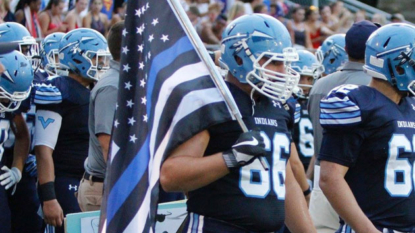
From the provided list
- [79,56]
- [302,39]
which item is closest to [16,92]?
[79,56]

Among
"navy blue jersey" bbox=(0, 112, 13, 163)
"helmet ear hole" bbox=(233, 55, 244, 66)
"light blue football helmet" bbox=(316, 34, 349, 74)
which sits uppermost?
"helmet ear hole" bbox=(233, 55, 244, 66)

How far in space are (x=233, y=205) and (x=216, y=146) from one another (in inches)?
10.5

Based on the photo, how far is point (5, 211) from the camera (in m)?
5.72

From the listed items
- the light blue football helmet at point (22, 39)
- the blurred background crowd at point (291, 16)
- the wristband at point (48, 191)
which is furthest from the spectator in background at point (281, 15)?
the wristband at point (48, 191)

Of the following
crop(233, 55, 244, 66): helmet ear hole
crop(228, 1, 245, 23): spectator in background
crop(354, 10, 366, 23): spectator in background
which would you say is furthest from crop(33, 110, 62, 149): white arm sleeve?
crop(354, 10, 366, 23): spectator in background

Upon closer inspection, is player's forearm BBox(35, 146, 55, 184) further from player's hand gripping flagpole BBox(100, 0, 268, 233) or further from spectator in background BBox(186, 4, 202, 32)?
spectator in background BBox(186, 4, 202, 32)

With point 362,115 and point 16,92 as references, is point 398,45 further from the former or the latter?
point 16,92

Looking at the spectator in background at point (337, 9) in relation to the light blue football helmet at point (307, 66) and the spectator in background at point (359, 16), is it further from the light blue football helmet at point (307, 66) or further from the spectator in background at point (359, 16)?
the light blue football helmet at point (307, 66)

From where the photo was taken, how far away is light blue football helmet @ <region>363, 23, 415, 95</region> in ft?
13.5

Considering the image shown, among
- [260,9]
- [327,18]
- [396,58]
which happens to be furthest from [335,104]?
[327,18]

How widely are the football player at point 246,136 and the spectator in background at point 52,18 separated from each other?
6.58 meters

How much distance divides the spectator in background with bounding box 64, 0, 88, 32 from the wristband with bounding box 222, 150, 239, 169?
708 centimetres

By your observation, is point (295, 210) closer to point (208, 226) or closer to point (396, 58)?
point (208, 226)

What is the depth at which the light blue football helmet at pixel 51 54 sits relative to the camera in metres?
7.24
